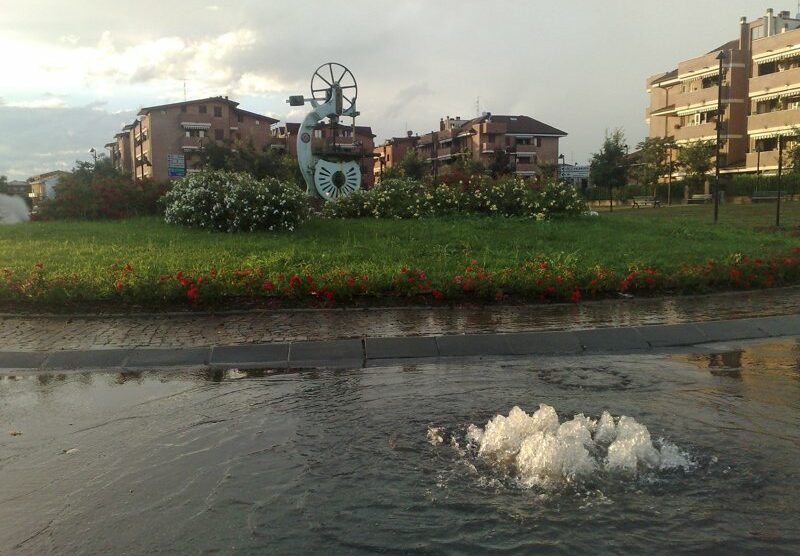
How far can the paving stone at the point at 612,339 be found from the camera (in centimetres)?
859

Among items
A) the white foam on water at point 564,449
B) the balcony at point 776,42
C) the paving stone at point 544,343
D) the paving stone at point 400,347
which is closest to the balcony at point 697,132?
the balcony at point 776,42

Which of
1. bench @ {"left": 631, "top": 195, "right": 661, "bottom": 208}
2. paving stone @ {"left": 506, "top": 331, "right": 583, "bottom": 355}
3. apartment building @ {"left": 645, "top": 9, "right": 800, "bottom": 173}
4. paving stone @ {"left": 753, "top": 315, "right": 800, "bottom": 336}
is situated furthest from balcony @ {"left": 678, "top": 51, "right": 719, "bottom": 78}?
paving stone @ {"left": 506, "top": 331, "right": 583, "bottom": 355}

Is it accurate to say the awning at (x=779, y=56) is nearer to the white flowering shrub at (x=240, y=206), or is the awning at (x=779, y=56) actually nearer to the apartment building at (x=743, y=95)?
the apartment building at (x=743, y=95)

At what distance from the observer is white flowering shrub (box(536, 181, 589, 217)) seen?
21.2 meters

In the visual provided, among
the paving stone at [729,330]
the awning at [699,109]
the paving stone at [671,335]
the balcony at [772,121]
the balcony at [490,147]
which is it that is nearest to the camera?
the paving stone at [671,335]

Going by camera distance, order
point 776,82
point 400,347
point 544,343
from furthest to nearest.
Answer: point 776,82
point 544,343
point 400,347

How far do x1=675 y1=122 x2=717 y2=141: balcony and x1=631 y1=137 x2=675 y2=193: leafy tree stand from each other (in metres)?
8.20

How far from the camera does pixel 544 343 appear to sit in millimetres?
8539

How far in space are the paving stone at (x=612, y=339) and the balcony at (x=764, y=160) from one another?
4793 centimetres

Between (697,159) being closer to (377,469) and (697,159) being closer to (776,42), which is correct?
(776,42)

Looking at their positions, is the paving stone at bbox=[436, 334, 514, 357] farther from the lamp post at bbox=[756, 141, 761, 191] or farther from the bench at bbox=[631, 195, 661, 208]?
the lamp post at bbox=[756, 141, 761, 191]

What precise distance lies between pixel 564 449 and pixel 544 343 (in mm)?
4141

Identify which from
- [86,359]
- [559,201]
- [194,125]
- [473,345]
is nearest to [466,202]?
[559,201]

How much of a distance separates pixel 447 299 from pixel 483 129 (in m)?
74.1
